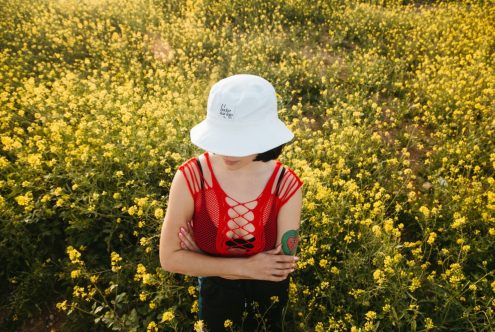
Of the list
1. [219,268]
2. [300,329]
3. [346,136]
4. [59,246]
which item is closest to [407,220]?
[346,136]

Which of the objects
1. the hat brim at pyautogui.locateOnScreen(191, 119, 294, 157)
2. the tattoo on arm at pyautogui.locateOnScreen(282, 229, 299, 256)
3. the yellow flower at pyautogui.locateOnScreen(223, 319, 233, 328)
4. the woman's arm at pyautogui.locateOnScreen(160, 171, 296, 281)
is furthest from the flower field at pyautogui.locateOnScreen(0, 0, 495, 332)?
→ the hat brim at pyautogui.locateOnScreen(191, 119, 294, 157)

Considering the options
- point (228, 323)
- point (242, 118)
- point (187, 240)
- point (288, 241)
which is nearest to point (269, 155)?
point (242, 118)

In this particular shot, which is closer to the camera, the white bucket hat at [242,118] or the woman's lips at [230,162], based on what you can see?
the white bucket hat at [242,118]

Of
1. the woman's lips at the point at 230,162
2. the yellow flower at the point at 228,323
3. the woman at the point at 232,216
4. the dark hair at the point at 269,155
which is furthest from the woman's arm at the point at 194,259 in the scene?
the yellow flower at the point at 228,323

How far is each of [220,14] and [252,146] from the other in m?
7.67

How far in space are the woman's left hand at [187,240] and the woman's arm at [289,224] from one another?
418mm

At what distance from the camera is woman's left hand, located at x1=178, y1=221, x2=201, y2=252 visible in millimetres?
1564

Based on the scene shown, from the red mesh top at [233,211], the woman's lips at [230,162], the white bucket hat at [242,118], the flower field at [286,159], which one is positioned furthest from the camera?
the flower field at [286,159]

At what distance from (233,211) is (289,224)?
10.9 inches

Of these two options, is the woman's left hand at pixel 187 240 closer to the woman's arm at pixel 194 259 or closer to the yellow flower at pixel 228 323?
the woman's arm at pixel 194 259

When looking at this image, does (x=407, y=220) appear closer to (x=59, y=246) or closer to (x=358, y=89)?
(x=358, y=89)

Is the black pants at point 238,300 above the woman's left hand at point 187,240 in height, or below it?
below

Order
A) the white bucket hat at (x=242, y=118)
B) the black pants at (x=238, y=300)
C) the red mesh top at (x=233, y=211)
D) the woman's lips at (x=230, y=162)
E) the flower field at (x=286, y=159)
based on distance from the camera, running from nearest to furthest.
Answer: the white bucket hat at (x=242, y=118)
the woman's lips at (x=230, y=162)
the red mesh top at (x=233, y=211)
the black pants at (x=238, y=300)
the flower field at (x=286, y=159)

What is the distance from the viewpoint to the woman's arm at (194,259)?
1.50 meters
